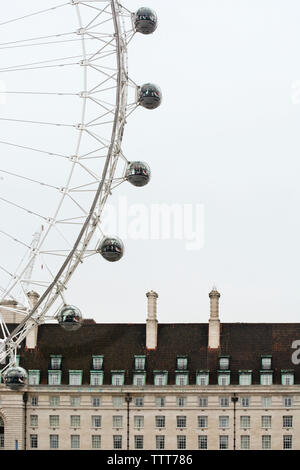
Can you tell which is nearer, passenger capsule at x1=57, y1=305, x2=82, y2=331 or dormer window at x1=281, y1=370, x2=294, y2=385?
passenger capsule at x1=57, y1=305, x2=82, y2=331

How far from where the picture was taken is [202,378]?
9906cm

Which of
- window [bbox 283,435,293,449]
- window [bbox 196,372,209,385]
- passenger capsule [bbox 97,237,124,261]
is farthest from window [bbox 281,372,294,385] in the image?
passenger capsule [bbox 97,237,124,261]

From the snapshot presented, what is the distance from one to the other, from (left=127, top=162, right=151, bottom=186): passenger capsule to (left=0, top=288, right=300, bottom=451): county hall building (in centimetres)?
5513

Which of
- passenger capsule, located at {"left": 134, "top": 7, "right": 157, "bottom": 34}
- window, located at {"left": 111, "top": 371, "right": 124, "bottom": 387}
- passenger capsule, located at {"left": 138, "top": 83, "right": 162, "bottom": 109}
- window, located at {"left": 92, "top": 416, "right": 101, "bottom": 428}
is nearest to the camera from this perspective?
passenger capsule, located at {"left": 138, "top": 83, "right": 162, "bottom": 109}

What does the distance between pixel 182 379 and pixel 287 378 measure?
8.46 meters

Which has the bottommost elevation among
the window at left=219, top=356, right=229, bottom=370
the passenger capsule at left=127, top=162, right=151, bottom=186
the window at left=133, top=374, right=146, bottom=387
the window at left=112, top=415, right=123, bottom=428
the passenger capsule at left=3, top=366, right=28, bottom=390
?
the passenger capsule at left=3, top=366, right=28, bottom=390

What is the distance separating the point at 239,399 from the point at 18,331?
60.0m

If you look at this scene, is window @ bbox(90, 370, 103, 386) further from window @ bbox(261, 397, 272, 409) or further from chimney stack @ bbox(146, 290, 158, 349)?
window @ bbox(261, 397, 272, 409)

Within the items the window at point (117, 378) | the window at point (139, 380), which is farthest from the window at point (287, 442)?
the window at point (117, 378)

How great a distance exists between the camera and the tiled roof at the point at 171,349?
99125 millimetres

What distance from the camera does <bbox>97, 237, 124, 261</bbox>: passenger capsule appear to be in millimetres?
41875

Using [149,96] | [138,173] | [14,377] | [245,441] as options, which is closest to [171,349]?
[245,441]

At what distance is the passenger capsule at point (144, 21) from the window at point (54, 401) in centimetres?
5972

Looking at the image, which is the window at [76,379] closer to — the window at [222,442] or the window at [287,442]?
the window at [222,442]
